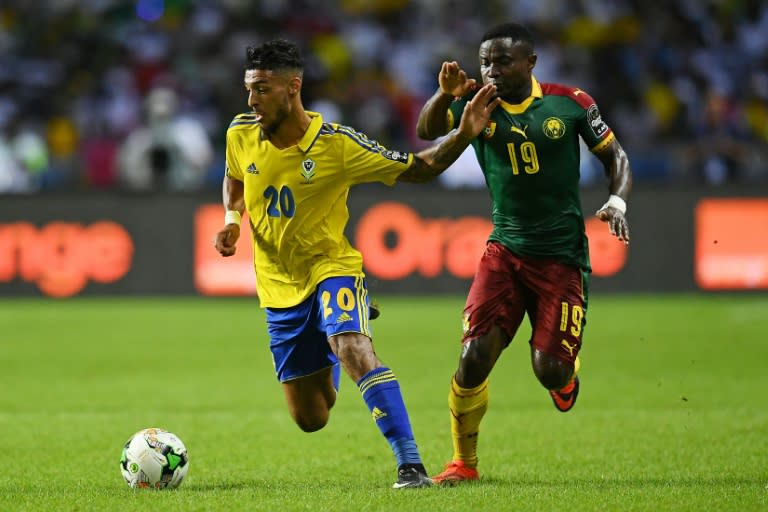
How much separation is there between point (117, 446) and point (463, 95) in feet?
10.4

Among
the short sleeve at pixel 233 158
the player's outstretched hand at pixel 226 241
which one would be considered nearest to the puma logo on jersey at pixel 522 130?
the short sleeve at pixel 233 158

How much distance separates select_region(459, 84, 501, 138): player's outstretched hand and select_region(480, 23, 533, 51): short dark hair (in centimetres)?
38

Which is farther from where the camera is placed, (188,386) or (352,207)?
(352,207)

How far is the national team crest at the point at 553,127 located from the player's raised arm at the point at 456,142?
39cm

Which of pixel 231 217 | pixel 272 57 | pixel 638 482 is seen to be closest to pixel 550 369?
pixel 638 482

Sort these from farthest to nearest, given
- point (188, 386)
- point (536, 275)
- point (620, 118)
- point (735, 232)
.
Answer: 1. point (620, 118)
2. point (735, 232)
3. point (188, 386)
4. point (536, 275)

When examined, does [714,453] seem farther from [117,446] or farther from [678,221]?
[678,221]

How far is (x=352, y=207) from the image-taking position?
1728cm

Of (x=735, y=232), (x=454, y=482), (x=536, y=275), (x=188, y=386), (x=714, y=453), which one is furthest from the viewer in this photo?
(x=735, y=232)

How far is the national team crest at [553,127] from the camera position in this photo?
23.2 ft

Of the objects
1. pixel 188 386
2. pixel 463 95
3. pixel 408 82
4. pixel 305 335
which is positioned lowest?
pixel 188 386

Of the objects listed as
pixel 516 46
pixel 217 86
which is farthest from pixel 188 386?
pixel 217 86

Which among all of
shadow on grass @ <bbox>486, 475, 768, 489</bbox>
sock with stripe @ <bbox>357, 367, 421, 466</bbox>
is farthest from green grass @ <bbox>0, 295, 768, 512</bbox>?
sock with stripe @ <bbox>357, 367, 421, 466</bbox>

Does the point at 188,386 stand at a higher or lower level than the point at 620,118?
lower
